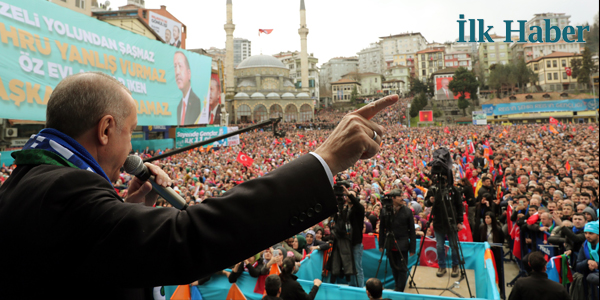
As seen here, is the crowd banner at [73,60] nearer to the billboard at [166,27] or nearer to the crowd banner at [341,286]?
the crowd banner at [341,286]

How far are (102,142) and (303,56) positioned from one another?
6153cm

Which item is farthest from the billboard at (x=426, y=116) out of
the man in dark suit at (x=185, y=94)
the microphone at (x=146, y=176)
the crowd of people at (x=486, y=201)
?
the microphone at (x=146, y=176)

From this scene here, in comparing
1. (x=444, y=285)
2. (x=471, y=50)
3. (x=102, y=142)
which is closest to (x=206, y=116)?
(x=444, y=285)

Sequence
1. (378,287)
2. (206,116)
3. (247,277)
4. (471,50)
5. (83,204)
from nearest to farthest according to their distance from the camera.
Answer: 1. (83,204)
2. (378,287)
3. (247,277)
4. (206,116)
5. (471,50)

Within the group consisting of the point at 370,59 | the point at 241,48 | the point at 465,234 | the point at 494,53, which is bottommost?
the point at 465,234

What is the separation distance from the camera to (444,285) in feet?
18.3

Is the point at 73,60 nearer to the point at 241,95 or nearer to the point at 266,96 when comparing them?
the point at 241,95

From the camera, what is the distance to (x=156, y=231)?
0.71 metres

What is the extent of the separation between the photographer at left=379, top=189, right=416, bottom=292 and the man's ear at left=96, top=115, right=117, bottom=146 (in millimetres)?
4862

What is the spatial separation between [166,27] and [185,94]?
31.9m

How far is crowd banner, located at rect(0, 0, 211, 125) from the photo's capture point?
500 inches

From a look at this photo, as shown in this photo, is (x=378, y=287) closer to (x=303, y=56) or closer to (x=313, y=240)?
Answer: (x=313, y=240)

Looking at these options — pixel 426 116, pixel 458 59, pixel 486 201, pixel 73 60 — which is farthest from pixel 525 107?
pixel 458 59

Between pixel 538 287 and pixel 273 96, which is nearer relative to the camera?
pixel 538 287
